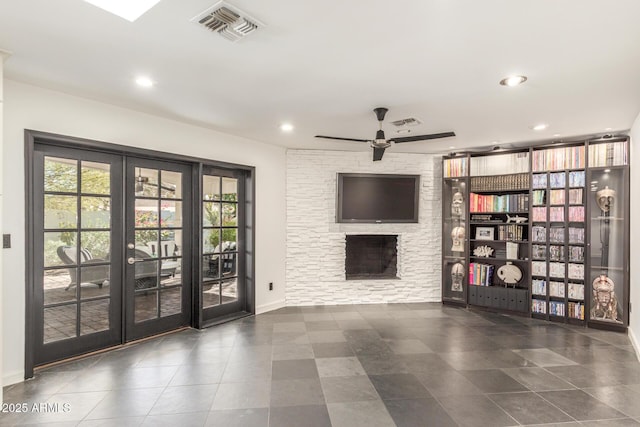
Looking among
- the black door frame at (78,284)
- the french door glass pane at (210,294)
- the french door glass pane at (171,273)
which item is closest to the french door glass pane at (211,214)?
the french door glass pane at (171,273)

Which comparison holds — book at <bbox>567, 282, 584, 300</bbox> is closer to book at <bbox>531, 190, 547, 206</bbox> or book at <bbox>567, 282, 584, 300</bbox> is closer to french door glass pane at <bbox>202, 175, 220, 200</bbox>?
book at <bbox>531, 190, 547, 206</bbox>

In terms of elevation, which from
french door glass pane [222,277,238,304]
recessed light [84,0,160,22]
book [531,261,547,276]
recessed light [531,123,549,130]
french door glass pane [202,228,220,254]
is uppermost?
recessed light [84,0,160,22]

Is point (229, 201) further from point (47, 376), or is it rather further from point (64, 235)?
point (47, 376)

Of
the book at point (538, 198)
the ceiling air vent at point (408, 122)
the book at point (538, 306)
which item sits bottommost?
the book at point (538, 306)

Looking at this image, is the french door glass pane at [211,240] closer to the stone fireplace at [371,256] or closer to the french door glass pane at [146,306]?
the french door glass pane at [146,306]

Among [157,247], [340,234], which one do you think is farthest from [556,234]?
[157,247]

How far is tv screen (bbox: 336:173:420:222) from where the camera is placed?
561cm

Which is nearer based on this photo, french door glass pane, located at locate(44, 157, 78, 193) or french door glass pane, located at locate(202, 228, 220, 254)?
french door glass pane, located at locate(44, 157, 78, 193)

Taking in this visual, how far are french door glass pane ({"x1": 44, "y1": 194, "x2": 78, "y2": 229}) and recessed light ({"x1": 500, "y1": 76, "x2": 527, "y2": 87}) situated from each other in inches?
162

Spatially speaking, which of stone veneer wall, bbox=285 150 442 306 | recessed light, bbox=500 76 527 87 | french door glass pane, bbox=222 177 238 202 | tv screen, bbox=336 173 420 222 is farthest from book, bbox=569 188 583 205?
french door glass pane, bbox=222 177 238 202

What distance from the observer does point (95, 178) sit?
3.56 m

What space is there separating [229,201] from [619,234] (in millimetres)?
5253

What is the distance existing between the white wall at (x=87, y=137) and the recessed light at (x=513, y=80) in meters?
3.34

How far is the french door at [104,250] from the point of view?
10.6 feet
